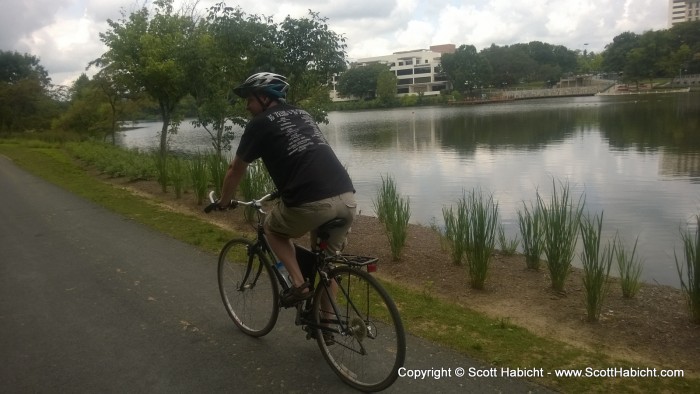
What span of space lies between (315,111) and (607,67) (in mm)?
114050

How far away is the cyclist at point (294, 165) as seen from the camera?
11.5 feet

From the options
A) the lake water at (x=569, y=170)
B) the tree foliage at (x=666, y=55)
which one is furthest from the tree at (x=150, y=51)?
the tree foliage at (x=666, y=55)

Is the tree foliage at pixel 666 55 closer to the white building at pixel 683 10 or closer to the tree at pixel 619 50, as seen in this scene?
the tree at pixel 619 50

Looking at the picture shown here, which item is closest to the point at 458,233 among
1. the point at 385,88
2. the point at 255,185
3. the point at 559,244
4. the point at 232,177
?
the point at 559,244

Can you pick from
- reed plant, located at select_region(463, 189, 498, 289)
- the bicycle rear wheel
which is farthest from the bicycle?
reed plant, located at select_region(463, 189, 498, 289)

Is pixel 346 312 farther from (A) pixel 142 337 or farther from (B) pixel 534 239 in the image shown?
(B) pixel 534 239

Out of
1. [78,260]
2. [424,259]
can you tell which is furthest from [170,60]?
[424,259]

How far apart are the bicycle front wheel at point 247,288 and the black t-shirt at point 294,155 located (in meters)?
0.87

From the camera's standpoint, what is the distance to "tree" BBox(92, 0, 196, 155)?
19594mm

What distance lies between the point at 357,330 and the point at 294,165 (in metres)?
1.13

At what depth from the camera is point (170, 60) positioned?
63.4 ft

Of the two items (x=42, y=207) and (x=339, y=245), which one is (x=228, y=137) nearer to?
(x=42, y=207)

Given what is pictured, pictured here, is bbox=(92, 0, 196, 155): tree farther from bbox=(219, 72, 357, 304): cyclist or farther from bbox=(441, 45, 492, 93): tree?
bbox=(441, 45, 492, 93): tree

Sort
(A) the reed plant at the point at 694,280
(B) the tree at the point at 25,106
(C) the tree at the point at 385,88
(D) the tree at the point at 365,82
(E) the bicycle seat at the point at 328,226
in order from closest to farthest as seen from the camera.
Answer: (E) the bicycle seat at the point at 328,226
(A) the reed plant at the point at 694,280
(B) the tree at the point at 25,106
(D) the tree at the point at 365,82
(C) the tree at the point at 385,88
